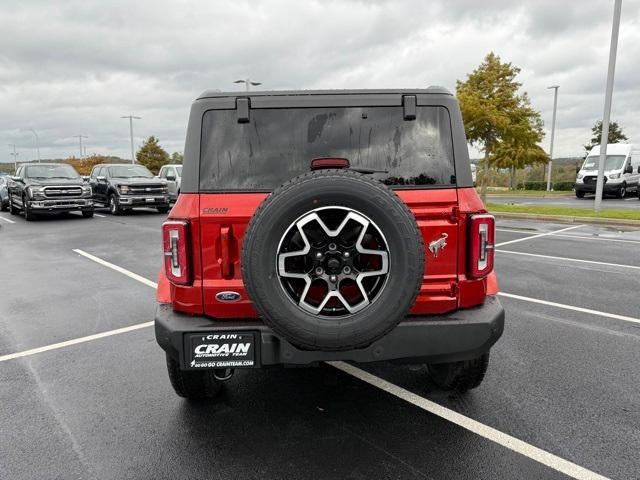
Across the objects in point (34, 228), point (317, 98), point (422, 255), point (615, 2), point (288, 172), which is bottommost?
point (34, 228)

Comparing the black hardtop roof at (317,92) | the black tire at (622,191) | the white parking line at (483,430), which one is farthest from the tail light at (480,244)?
the black tire at (622,191)

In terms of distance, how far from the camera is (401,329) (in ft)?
8.60

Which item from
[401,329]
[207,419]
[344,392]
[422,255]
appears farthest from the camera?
[344,392]

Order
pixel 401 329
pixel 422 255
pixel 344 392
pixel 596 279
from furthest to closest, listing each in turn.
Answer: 1. pixel 596 279
2. pixel 344 392
3. pixel 401 329
4. pixel 422 255

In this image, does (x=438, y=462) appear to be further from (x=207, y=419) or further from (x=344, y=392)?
(x=207, y=419)

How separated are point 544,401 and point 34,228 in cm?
1498

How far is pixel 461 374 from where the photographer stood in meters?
3.32

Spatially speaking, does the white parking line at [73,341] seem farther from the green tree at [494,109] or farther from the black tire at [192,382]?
the green tree at [494,109]

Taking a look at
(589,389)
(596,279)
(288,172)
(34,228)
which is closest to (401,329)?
(288,172)

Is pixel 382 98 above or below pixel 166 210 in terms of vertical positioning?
above

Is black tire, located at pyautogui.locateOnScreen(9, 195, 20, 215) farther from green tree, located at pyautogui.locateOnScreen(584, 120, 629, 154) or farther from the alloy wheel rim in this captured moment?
green tree, located at pyautogui.locateOnScreen(584, 120, 629, 154)

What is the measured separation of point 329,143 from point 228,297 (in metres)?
1.07

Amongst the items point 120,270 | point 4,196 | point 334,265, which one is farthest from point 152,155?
point 334,265

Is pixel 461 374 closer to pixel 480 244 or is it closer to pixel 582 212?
pixel 480 244
